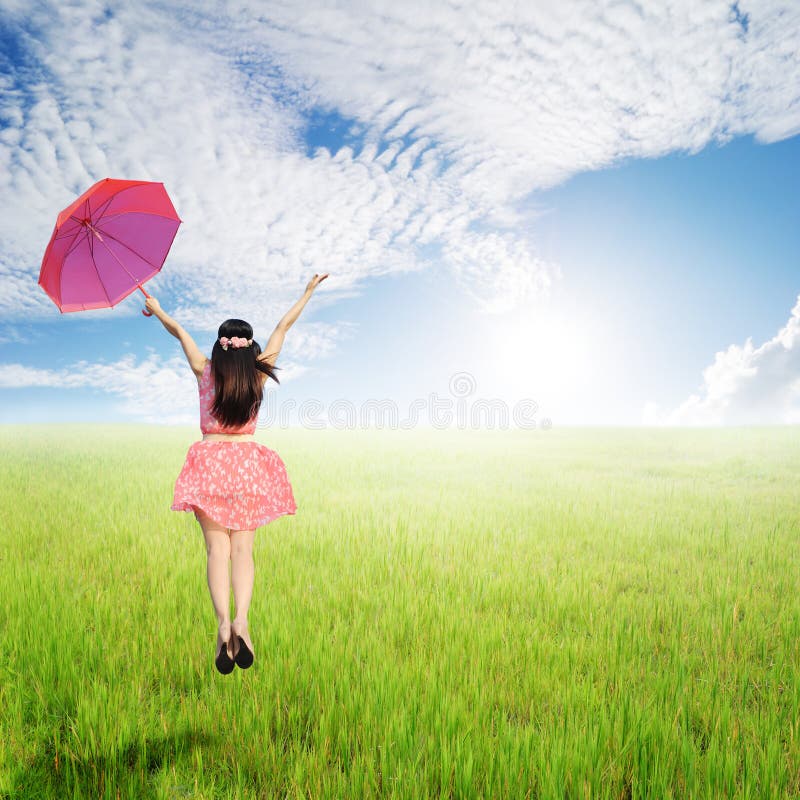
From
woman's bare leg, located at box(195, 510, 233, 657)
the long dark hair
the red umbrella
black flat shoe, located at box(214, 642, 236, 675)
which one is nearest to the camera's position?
black flat shoe, located at box(214, 642, 236, 675)

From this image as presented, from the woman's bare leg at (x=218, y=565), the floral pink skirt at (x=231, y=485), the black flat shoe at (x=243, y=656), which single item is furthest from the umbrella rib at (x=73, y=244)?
the black flat shoe at (x=243, y=656)

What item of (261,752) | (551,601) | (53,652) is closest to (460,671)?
(261,752)

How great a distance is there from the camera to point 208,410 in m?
4.69

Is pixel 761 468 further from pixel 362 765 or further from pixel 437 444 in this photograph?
pixel 362 765

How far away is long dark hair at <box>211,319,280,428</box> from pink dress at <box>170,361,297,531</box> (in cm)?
9

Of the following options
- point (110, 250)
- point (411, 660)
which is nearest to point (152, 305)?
point (110, 250)

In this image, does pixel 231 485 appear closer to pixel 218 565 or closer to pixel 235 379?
pixel 218 565

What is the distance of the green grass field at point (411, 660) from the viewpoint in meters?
3.12

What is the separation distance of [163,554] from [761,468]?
56.8 feet

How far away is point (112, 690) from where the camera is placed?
384 cm

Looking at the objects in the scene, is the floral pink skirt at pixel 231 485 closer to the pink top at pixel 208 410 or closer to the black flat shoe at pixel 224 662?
the pink top at pixel 208 410

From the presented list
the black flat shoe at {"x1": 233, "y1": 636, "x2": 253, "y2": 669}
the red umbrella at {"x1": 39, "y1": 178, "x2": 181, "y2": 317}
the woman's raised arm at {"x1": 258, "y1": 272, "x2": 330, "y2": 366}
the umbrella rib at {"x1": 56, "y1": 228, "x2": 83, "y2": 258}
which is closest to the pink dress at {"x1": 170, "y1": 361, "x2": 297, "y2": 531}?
the woman's raised arm at {"x1": 258, "y1": 272, "x2": 330, "y2": 366}

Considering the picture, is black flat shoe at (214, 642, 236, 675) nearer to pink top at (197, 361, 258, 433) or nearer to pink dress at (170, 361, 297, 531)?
pink dress at (170, 361, 297, 531)

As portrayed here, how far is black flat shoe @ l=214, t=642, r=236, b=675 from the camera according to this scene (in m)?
3.80
